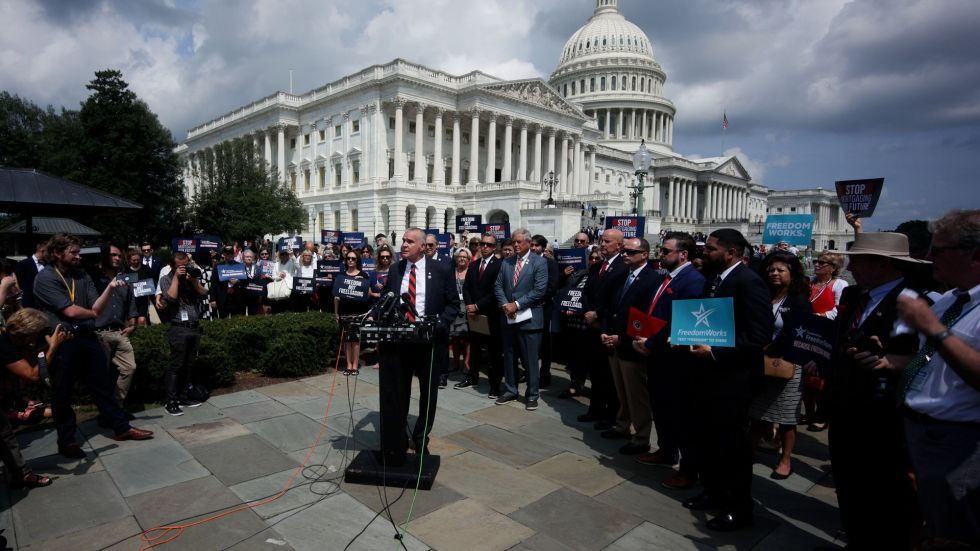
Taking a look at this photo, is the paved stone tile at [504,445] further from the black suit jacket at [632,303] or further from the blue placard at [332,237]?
the blue placard at [332,237]

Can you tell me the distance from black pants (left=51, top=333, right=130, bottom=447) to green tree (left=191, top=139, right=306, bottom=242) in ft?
119

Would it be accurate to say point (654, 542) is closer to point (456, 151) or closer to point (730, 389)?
point (730, 389)

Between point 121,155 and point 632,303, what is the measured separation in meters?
43.8

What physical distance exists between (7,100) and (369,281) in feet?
224

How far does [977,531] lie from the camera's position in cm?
238

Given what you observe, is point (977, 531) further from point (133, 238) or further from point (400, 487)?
point (133, 238)

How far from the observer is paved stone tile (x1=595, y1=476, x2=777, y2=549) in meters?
4.04

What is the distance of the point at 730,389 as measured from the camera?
430 centimetres

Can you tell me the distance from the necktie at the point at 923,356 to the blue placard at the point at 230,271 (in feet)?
37.1

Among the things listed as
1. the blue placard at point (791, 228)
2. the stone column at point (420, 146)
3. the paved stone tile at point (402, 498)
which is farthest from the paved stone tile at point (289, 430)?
the stone column at point (420, 146)

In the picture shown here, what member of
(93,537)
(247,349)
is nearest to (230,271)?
(247,349)

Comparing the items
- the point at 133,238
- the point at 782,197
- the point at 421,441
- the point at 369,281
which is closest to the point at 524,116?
the point at 133,238

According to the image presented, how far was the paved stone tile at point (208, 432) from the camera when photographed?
5.74 m

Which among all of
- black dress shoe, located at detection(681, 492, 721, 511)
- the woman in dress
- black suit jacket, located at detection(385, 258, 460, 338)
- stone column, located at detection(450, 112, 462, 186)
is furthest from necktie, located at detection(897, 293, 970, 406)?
stone column, located at detection(450, 112, 462, 186)
